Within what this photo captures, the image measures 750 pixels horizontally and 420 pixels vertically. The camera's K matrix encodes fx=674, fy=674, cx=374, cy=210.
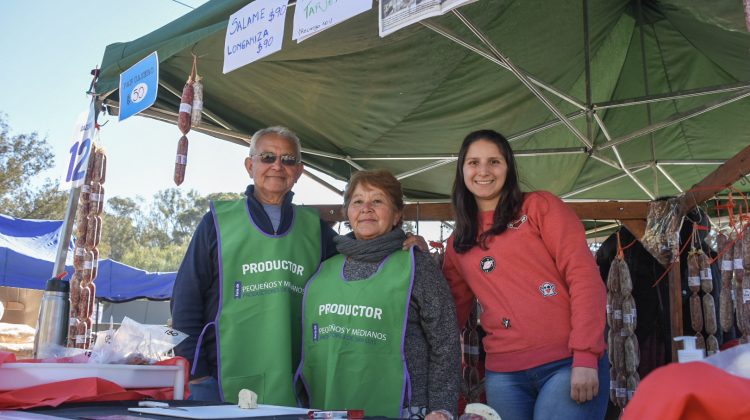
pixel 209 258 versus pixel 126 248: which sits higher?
pixel 126 248

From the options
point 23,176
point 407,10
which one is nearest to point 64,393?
point 407,10

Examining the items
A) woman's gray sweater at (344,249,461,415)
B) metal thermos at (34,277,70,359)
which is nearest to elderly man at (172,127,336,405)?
woman's gray sweater at (344,249,461,415)

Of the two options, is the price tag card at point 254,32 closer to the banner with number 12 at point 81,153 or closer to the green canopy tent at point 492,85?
the green canopy tent at point 492,85

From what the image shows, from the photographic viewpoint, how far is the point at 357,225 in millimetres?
2650

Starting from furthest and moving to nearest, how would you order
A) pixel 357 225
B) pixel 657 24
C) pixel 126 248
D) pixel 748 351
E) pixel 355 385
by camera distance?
pixel 126 248 → pixel 657 24 → pixel 357 225 → pixel 355 385 → pixel 748 351

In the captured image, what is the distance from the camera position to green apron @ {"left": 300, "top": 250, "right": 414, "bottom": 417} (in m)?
2.36

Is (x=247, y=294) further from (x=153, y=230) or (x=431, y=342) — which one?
(x=153, y=230)

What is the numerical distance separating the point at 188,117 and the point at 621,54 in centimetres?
382

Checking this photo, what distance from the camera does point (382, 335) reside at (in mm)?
2393

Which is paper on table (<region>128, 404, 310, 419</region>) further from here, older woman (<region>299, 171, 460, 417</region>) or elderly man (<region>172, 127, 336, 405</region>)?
elderly man (<region>172, 127, 336, 405</region>)

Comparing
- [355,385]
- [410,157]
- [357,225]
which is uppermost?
[410,157]

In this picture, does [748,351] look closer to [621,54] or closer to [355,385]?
[355,385]

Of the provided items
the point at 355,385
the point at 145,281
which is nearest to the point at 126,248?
the point at 145,281

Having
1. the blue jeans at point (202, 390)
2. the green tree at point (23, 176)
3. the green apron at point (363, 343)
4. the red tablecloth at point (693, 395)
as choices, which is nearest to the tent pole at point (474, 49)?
the green apron at point (363, 343)
